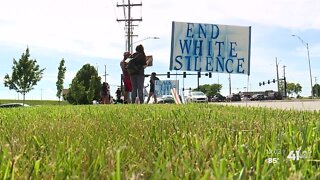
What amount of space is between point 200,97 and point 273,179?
177 feet

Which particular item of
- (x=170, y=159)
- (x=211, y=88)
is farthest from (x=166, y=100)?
(x=211, y=88)

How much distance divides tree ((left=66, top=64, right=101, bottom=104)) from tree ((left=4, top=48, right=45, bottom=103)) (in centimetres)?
2261

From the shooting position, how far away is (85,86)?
8638 cm

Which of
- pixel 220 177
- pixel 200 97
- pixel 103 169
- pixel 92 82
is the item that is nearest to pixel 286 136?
pixel 103 169

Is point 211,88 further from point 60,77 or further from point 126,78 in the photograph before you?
point 126,78

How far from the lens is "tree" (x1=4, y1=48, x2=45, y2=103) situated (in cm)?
5412

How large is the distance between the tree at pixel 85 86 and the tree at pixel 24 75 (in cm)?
2261

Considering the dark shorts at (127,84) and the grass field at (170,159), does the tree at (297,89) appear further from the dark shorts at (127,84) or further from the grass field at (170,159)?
the grass field at (170,159)

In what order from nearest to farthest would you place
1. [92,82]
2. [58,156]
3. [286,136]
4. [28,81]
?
[58,156] → [286,136] → [28,81] → [92,82]

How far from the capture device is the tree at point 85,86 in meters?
79.9

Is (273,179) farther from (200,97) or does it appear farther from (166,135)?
(200,97)

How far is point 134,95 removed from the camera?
13.8m

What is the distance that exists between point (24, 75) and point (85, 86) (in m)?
32.2

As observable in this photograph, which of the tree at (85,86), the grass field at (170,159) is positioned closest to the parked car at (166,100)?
the grass field at (170,159)
